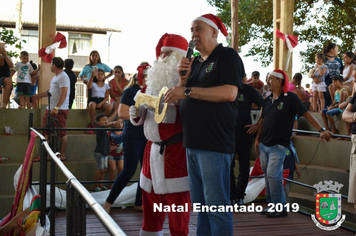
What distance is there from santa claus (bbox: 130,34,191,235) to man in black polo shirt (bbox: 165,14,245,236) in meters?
0.21

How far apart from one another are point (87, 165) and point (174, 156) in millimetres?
4557

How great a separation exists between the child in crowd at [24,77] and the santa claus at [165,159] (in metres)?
6.37

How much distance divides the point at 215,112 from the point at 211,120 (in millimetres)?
55

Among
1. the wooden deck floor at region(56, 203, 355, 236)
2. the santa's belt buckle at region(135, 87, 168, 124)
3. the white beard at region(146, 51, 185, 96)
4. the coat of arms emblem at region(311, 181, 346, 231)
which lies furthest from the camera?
the coat of arms emblem at region(311, 181, 346, 231)

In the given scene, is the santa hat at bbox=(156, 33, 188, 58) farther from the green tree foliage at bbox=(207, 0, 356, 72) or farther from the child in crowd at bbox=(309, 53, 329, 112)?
the green tree foliage at bbox=(207, 0, 356, 72)

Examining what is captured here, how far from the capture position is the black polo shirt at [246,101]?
5582mm

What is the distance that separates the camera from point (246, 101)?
568cm

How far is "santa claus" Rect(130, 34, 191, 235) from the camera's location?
3.04m

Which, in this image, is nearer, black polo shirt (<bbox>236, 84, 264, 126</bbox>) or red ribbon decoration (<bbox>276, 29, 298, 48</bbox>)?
black polo shirt (<bbox>236, 84, 264, 126</bbox>)

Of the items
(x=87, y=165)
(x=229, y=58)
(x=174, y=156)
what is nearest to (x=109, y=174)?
(x=87, y=165)

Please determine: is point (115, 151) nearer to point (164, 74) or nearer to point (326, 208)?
point (326, 208)

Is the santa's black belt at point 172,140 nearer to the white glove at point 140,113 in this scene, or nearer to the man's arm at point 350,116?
the white glove at point 140,113

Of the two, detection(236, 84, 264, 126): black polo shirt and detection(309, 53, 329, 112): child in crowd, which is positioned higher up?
detection(309, 53, 329, 112): child in crowd

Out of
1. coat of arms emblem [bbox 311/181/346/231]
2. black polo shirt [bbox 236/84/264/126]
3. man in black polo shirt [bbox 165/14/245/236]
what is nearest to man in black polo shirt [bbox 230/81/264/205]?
black polo shirt [bbox 236/84/264/126]
